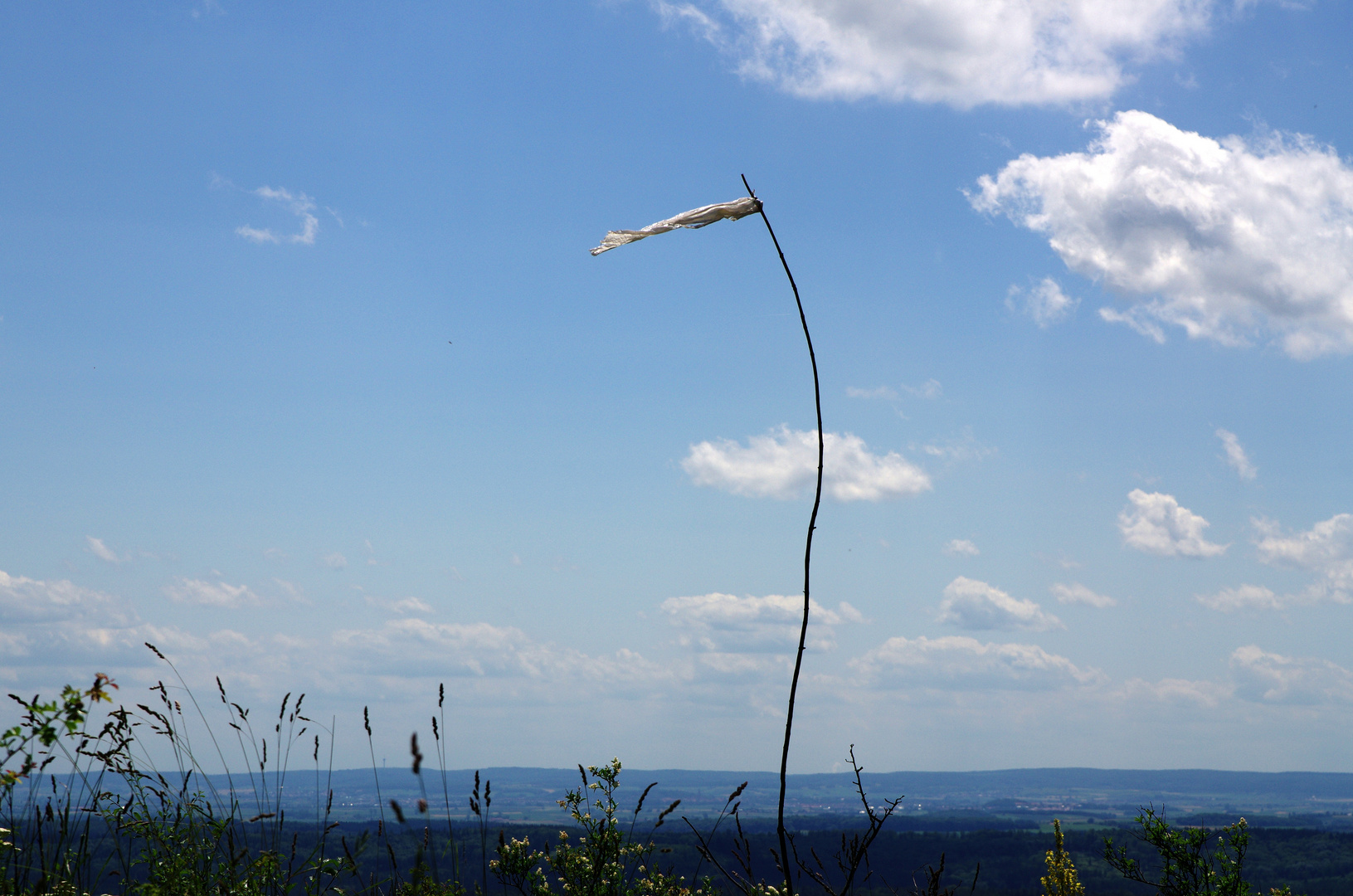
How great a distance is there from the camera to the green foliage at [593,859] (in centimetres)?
585

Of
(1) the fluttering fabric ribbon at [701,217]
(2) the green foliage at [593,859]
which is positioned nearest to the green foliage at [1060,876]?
(2) the green foliage at [593,859]

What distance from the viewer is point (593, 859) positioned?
607cm

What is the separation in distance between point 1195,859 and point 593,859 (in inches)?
230

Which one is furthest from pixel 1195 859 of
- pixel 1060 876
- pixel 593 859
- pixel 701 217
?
pixel 701 217

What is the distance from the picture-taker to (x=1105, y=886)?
158 m

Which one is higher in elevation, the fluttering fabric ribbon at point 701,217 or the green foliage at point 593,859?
the fluttering fabric ribbon at point 701,217

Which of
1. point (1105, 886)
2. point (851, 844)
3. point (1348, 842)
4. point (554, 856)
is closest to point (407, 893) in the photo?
point (851, 844)

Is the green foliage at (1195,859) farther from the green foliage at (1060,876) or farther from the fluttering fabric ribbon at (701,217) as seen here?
the fluttering fabric ribbon at (701,217)

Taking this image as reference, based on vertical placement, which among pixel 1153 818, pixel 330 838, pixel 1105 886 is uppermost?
pixel 330 838

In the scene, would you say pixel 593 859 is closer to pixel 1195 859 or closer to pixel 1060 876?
pixel 1195 859

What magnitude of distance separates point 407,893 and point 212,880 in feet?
5.80

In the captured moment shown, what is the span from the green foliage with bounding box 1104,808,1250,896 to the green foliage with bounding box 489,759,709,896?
15.1ft

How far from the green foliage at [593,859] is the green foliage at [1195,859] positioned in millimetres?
4618

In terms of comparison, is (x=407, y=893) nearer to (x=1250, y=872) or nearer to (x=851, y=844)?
(x=851, y=844)
